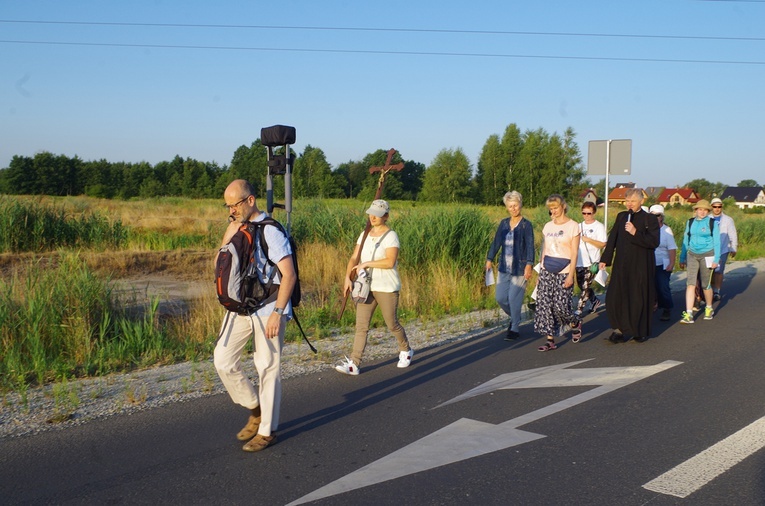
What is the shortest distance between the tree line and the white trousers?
45.0m

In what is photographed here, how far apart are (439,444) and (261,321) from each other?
1.55 meters

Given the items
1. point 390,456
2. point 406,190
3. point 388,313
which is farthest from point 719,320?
point 406,190

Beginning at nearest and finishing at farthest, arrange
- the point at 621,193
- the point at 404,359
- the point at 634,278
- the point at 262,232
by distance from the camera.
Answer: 1. the point at 262,232
2. the point at 404,359
3. the point at 634,278
4. the point at 621,193

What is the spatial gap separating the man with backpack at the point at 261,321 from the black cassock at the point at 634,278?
519 centimetres

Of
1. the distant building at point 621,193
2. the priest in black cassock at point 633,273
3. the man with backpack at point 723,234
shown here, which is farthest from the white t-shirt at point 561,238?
the man with backpack at point 723,234

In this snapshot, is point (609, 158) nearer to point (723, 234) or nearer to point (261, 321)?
point (723, 234)

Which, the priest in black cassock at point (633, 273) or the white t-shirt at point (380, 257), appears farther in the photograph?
the priest in black cassock at point (633, 273)

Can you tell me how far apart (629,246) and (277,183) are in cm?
3373

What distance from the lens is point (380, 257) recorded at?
23.1 ft

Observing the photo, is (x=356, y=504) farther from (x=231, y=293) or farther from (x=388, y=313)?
(x=388, y=313)

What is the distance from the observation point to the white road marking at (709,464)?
13.8 feet

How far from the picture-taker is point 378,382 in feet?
22.6

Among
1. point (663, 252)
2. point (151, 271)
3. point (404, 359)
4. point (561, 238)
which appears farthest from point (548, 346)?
point (151, 271)

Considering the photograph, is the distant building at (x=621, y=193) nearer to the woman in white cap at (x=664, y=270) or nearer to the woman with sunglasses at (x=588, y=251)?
the woman with sunglasses at (x=588, y=251)
